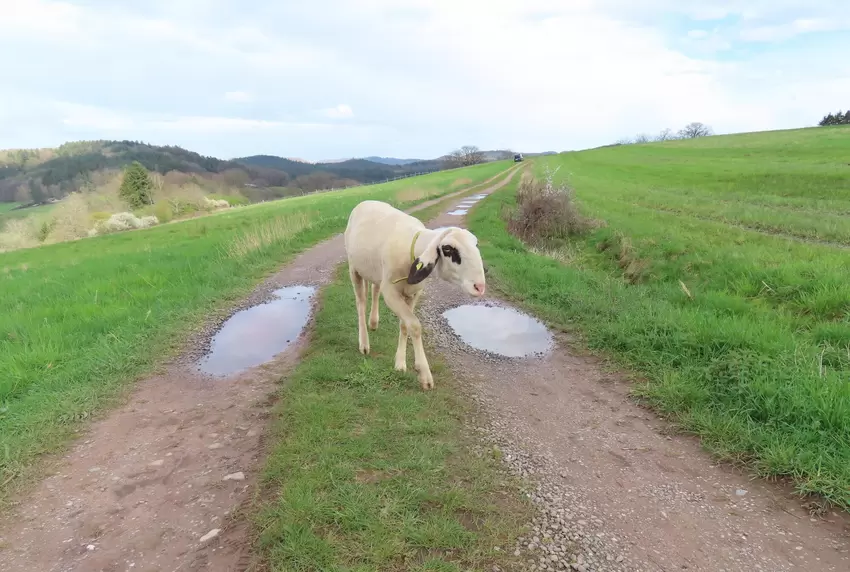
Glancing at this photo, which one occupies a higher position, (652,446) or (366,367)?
(366,367)

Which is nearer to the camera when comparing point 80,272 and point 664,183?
point 80,272

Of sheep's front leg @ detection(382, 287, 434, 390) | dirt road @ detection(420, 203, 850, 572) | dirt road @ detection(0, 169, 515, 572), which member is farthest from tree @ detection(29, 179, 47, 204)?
dirt road @ detection(420, 203, 850, 572)

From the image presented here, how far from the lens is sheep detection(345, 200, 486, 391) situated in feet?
16.0

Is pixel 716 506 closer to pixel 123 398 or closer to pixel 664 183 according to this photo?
pixel 123 398

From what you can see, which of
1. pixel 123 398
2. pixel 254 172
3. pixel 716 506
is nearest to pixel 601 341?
pixel 716 506

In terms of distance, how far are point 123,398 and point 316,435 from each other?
307 cm

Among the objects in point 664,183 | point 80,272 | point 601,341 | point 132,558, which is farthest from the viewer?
point 664,183

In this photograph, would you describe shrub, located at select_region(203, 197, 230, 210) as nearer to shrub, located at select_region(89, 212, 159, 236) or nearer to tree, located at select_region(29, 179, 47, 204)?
shrub, located at select_region(89, 212, 159, 236)

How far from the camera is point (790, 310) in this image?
24.5 ft

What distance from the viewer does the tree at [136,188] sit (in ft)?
211

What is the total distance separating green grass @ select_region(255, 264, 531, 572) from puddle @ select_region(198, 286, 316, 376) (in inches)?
55.5

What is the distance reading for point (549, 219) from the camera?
19.0 m

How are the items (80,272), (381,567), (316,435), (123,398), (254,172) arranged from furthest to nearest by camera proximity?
(254,172) → (80,272) → (123,398) → (316,435) → (381,567)

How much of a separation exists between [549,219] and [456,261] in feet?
49.9
